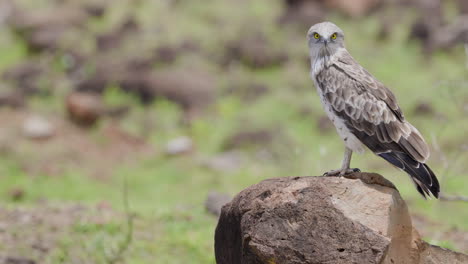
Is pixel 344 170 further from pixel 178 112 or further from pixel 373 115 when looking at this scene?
pixel 178 112

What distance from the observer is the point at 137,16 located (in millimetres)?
25812

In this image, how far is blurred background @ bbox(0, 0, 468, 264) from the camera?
10.1m

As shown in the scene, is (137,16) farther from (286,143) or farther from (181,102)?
(286,143)

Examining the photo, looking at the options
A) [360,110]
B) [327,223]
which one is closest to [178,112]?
[360,110]

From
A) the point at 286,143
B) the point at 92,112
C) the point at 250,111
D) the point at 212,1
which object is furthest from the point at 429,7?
the point at 92,112

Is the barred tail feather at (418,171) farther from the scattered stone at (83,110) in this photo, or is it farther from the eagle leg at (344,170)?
the scattered stone at (83,110)

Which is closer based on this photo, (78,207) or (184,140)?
(78,207)

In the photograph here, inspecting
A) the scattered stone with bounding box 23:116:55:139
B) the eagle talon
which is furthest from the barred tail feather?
the scattered stone with bounding box 23:116:55:139

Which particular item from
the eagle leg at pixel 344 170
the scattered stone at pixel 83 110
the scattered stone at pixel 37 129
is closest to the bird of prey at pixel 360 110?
the eagle leg at pixel 344 170

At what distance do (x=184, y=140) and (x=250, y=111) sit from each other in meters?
2.81

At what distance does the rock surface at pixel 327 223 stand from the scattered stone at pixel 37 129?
12.3 m

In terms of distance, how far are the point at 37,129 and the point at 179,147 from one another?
3.72 metres

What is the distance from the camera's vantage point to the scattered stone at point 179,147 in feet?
56.4

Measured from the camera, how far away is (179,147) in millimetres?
17266
